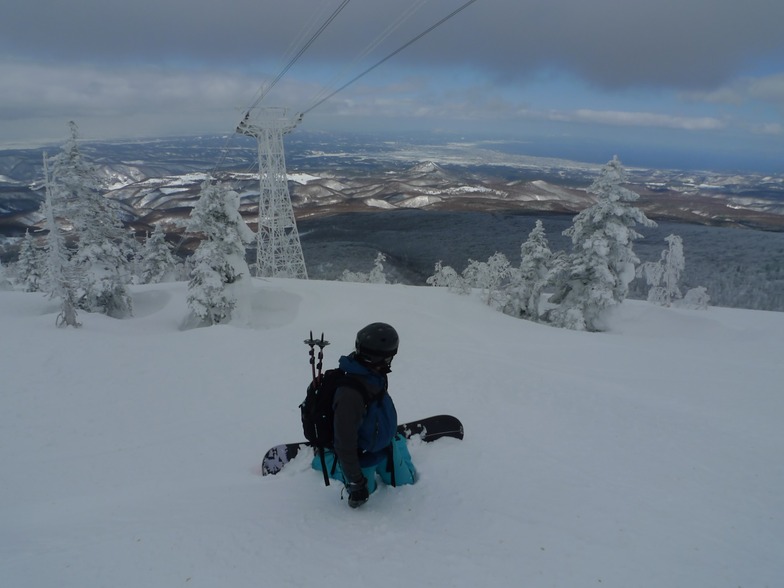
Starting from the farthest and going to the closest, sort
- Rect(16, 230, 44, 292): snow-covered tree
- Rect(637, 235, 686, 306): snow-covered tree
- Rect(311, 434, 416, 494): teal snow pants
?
1. Rect(16, 230, 44, 292): snow-covered tree
2. Rect(637, 235, 686, 306): snow-covered tree
3. Rect(311, 434, 416, 494): teal snow pants

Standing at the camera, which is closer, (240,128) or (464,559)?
(464,559)

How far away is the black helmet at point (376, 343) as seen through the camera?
4.41 metres

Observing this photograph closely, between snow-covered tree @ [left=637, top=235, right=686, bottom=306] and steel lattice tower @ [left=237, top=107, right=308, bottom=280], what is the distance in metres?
27.4

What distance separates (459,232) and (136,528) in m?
59.5

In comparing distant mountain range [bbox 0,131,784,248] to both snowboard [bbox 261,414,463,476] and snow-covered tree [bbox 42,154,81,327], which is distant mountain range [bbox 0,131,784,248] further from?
snowboard [bbox 261,414,463,476]

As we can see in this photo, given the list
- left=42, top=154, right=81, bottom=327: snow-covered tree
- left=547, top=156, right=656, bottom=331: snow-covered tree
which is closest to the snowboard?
left=42, top=154, right=81, bottom=327: snow-covered tree

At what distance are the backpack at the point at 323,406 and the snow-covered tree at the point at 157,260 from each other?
41.7 m

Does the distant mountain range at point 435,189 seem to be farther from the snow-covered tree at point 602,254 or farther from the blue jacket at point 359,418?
the blue jacket at point 359,418

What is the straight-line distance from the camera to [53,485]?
7305 millimetres

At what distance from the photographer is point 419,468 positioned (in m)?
6.16

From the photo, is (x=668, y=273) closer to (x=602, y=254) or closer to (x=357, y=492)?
(x=602, y=254)

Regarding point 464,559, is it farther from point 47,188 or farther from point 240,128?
point 240,128

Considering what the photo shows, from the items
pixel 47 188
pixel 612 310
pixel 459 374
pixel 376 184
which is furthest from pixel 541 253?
pixel 376 184

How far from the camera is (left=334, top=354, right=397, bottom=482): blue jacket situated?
4.34 m
